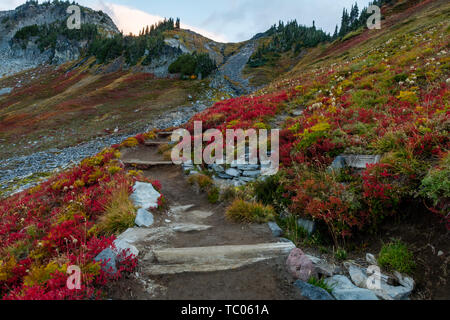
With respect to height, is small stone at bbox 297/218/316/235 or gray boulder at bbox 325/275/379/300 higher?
small stone at bbox 297/218/316/235

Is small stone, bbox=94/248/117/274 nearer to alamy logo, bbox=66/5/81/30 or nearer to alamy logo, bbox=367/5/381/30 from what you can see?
alamy logo, bbox=367/5/381/30

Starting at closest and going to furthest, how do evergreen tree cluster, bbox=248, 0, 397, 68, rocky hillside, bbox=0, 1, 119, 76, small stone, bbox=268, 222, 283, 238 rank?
small stone, bbox=268, 222, 283, 238, evergreen tree cluster, bbox=248, 0, 397, 68, rocky hillside, bbox=0, 1, 119, 76

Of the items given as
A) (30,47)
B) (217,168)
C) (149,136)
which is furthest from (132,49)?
(30,47)

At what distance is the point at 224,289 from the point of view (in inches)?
140

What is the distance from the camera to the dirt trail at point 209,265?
136 inches

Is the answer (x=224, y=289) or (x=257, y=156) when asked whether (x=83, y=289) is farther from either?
(x=257, y=156)

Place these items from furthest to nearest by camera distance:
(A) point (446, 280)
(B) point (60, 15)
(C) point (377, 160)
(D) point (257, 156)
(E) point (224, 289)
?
(B) point (60, 15) → (D) point (257, 156) → (C) point (377, 160) → (E) point (224, 289) → (A) point (446, 280)

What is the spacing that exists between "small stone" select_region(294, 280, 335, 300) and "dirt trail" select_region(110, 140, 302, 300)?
12 centimetres

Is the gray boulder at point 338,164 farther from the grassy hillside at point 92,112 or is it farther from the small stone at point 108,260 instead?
the grassy hillside at point 92,112

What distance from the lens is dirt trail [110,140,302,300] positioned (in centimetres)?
345

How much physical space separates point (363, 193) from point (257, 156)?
4.11 meters

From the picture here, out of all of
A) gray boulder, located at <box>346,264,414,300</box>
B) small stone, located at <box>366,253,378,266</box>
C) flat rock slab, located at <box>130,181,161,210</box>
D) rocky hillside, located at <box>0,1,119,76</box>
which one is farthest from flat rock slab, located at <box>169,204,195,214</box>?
rocky hillside, located at <box>0,1,119,76</box>
